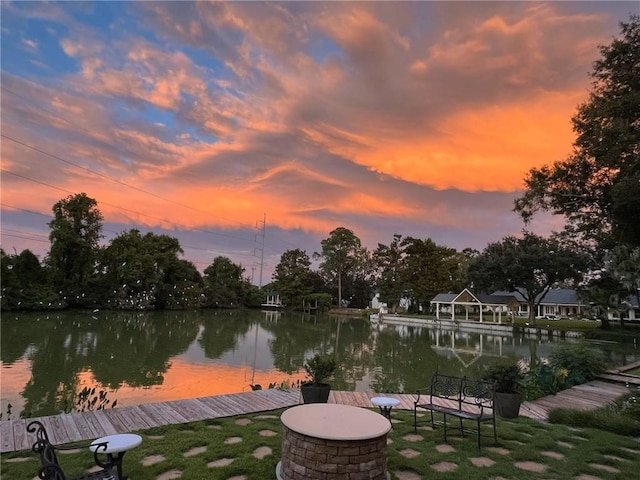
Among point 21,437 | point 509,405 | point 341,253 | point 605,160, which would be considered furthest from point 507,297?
point 21,437

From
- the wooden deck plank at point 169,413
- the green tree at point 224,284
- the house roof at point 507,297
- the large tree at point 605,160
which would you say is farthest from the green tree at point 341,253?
the wooden deck plank at point 169,413

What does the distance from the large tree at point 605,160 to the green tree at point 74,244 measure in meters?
33.2

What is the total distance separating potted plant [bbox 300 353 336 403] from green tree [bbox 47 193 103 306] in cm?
3268

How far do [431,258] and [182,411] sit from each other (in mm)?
39960

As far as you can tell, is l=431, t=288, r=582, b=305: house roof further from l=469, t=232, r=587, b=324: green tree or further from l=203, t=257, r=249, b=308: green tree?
l=203, t=257, r=249, b=308: green tree

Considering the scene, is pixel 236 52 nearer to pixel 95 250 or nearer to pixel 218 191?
pixel 218 191

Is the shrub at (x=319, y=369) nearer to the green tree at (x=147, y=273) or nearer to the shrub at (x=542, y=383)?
the shrub at (x=542, y=383)

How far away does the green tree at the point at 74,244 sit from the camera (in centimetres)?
3175

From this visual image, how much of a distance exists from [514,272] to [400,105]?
20.1 meters

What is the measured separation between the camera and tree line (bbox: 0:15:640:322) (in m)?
11.4

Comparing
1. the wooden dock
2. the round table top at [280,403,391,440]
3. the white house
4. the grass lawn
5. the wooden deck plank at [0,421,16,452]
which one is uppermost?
the white house

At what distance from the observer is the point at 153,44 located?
38.4ft

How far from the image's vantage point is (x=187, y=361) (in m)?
12.0

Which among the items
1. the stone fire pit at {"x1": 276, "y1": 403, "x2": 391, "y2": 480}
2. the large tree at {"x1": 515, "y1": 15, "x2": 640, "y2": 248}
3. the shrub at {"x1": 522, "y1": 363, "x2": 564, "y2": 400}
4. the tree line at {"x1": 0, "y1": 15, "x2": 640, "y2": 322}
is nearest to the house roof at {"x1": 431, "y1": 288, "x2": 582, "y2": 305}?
the tree line at {"x1": 0, "y1": 15, "x2": 640, "y2": 322}
